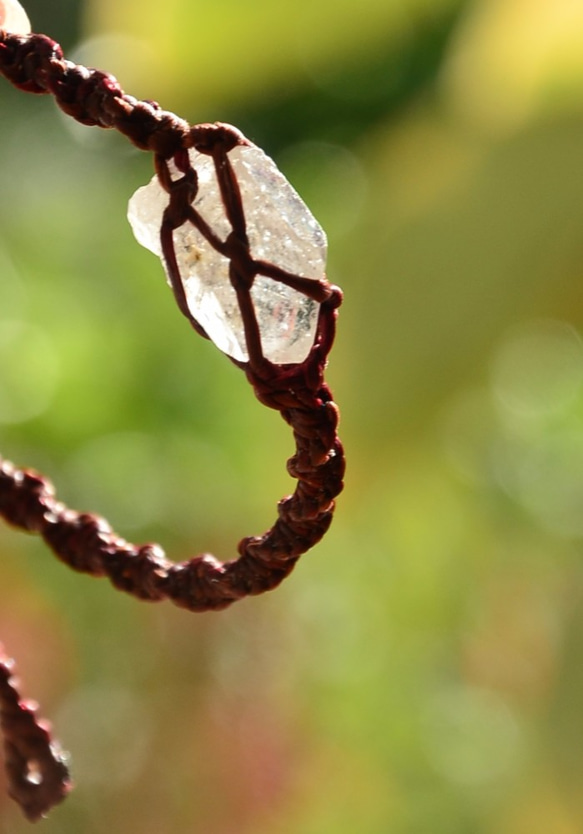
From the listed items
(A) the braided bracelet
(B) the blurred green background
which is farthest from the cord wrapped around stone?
(B) the blurred green background

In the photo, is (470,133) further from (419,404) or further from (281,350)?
(281,350)

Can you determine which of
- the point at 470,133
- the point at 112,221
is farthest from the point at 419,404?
the point at 112,221

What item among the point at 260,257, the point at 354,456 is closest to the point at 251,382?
the point at 260,257

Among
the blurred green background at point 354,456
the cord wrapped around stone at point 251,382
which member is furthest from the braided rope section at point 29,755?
the blurred green background at point 354,456

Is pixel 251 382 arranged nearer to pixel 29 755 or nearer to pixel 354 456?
pixel 29 755

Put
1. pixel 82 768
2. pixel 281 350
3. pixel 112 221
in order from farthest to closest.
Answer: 1. pixel 112 221
2. pixel 82 768
3. pixel 281 350

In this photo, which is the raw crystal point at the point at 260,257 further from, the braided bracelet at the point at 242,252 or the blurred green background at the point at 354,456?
the blurred green background at the point at 354,456

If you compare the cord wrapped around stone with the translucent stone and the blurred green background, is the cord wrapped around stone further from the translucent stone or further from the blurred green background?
the blurred green background
